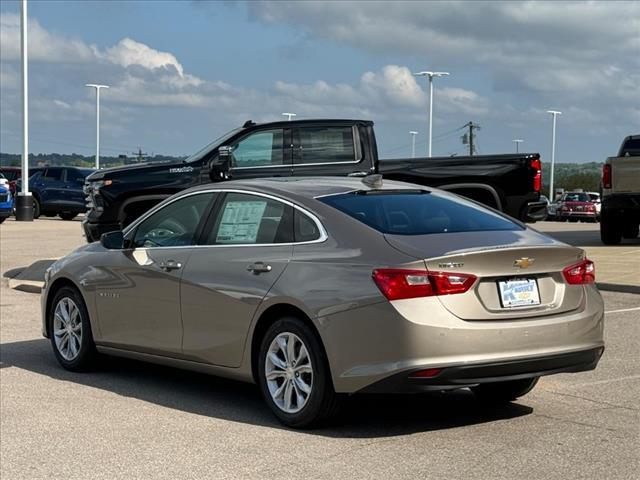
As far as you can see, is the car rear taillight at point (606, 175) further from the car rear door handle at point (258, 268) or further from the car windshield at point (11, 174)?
the car windshield at point (11, 174)

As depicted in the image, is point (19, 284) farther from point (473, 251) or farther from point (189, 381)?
point (473, 251)

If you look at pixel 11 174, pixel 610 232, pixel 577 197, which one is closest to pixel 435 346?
pixel 610 232

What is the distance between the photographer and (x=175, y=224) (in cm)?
808

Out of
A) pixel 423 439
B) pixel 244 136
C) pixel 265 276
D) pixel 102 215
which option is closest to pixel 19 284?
pixel 102 215

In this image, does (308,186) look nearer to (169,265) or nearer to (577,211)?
(169,265)

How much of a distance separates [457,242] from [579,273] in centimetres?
87

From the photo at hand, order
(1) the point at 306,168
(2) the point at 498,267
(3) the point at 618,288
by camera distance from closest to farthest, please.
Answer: (2) the point at 498,267 < (3) the point at 618,288 < (1) the point at 306,168

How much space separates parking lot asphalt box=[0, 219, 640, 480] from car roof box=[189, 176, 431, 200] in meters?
1.52

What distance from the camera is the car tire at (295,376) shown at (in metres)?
6.45

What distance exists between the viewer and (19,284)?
50.4ft

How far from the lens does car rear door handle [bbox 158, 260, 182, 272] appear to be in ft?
25.3

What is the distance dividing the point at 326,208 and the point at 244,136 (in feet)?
24.3

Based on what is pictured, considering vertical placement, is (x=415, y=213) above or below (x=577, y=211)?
above

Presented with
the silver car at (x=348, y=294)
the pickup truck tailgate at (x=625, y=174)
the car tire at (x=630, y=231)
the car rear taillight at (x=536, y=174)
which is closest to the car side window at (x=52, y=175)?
the car tire at (x=630, y=231)
